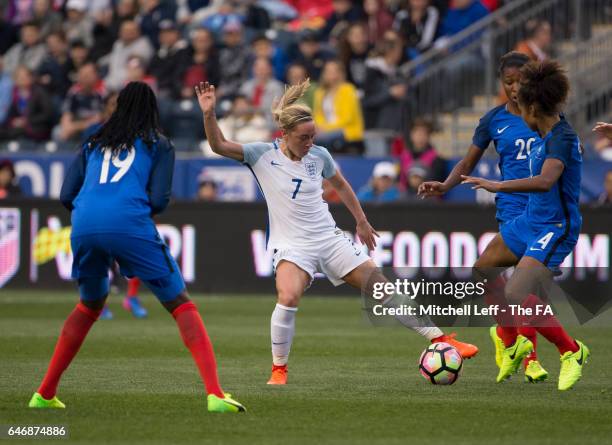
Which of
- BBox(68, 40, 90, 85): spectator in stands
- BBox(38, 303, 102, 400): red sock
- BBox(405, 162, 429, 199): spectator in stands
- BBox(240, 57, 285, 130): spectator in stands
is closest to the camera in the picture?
BBox(38, 303, 102, 400): red sock

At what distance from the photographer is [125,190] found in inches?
324

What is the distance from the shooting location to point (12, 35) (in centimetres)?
2842

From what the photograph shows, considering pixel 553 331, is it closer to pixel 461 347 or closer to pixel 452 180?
pixel 461 347

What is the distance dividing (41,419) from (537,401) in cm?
341

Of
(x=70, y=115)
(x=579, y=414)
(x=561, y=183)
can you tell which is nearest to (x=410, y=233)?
(x=70, y=115)

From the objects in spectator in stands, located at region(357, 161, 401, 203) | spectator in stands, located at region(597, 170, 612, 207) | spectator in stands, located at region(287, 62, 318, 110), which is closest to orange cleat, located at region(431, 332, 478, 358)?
spectator in stands, located at region(597, 170, 612, 207)

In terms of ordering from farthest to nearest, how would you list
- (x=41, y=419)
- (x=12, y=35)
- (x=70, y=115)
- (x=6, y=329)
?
1. (x=12, y=35)
2. (x=70, y=115)
3. (x=6, y=329)
4. (x=41, y=419)

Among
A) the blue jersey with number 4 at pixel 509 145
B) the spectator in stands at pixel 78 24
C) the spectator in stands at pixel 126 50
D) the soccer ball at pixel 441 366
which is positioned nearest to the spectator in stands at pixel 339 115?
the spectator in stands at pixel 126 50

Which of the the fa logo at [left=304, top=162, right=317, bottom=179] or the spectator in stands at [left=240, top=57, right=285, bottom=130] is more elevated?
the spectator in stands at [left=240, top=57, right=285, bottom=130]

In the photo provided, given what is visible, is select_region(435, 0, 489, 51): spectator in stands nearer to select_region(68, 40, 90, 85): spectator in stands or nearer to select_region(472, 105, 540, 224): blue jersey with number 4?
select_region(68, 40, 90, 85): spectator in stands

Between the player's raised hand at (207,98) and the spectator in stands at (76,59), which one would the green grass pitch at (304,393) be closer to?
the player's raised hand at (207,98)

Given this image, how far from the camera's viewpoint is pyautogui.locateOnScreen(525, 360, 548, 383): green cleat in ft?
34.0

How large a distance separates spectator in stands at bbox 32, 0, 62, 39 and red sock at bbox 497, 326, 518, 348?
1868 cm

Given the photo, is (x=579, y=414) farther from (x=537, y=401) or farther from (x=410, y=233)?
(x=410, y=233)
